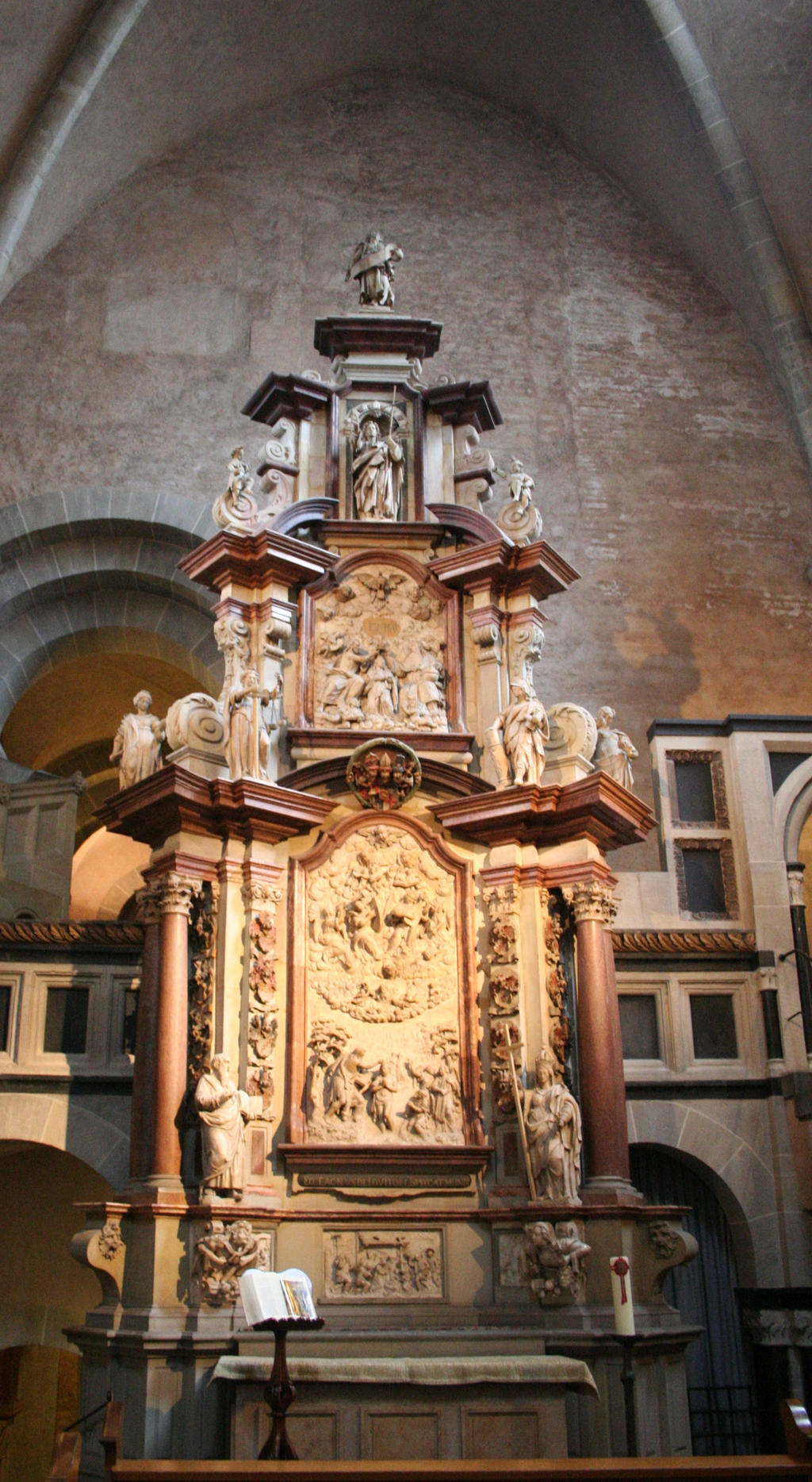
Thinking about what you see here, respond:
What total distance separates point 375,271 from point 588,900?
562 cm

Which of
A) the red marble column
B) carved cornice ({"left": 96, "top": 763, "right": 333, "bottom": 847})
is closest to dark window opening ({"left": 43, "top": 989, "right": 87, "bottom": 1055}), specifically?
the red marble column

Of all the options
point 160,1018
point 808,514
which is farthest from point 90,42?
→ point 160,1018

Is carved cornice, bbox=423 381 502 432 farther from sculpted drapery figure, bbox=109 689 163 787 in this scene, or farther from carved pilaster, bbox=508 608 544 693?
sculpted drapery figure, bbox=109 689 163 787

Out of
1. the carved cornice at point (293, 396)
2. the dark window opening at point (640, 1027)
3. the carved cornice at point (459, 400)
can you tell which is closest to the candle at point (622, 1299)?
the dark window opening at point (640, 1027)

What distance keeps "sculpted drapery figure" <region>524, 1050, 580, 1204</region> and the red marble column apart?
7.85ft

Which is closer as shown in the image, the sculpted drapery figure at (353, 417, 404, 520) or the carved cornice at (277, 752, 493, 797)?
the carved cornice at (277, 752, 493, 797)

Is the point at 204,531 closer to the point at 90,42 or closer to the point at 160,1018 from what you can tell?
the point at 90,42

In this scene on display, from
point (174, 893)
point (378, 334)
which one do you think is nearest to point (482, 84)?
point (378, 334)

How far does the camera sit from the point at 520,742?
1022 centimetres

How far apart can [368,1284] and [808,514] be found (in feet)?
29.4

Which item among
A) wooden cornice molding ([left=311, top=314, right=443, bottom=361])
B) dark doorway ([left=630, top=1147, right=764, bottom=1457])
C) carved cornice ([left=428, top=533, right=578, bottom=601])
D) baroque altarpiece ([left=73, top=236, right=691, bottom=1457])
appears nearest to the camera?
baroque altarpiece ([left=73, top=236, right=691, bottom=1457])

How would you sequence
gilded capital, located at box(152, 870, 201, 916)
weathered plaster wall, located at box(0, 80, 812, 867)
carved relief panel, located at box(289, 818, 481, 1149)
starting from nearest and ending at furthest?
carved relief panel, located at box(289, 818, 481, 1149) → gilded capital, located at box(152, 870, 201, 916) → weathered plaster wall, located at box(0, 80, 812, 867)

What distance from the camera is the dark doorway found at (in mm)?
10805

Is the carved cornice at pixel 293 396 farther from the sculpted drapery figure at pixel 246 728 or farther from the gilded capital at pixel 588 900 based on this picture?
the gilded capital at pixel 588 900
